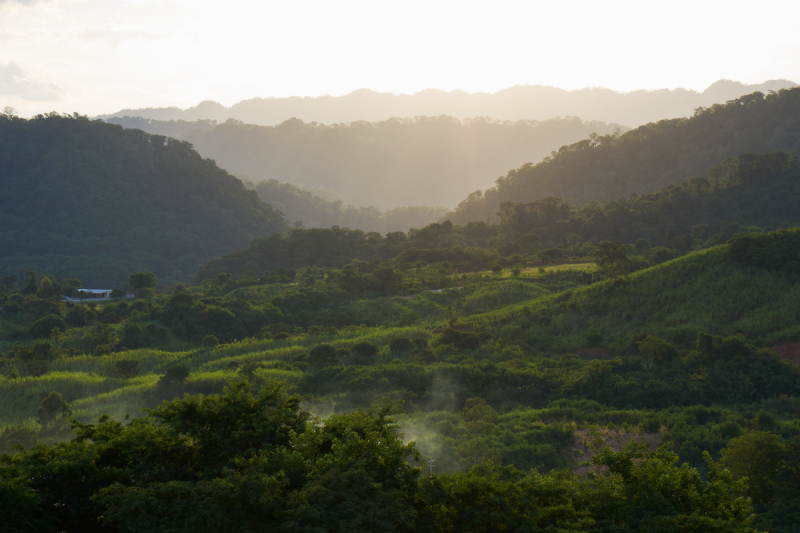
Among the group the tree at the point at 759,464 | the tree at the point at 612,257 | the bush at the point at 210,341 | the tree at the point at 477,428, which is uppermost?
the tree at the point at 612,257

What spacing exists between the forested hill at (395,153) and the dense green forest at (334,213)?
35291mm

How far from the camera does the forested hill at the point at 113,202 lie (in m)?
79.2

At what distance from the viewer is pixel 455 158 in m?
165

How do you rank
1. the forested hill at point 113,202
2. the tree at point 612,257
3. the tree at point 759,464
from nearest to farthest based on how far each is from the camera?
the tree at point 759,464 → the tree at point 612,257 → the forested hill at point 113,202

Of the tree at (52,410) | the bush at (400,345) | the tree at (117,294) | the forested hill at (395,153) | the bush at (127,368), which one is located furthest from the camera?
the forested hill at (395,153)

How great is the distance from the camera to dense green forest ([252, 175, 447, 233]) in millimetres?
116938

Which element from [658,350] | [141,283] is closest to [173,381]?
[658,350]

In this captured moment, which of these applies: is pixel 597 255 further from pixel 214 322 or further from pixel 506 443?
pixel 214 322

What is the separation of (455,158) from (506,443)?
499ft

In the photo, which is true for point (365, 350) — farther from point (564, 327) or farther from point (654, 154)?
point (654, 154)

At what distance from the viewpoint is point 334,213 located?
11962 centimetres

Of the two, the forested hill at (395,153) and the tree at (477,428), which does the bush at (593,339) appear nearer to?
the tree at (477,428)

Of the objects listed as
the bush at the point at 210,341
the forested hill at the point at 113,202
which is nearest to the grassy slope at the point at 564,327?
the bush at the point at 210,341

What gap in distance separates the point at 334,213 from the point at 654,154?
200ft
